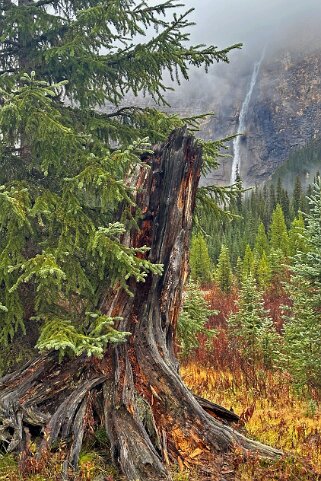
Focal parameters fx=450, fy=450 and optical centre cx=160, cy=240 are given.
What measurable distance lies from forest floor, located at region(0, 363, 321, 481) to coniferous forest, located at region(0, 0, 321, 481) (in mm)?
21

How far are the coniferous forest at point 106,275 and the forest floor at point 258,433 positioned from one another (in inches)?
0.8

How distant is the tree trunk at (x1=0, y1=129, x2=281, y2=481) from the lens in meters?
4.45

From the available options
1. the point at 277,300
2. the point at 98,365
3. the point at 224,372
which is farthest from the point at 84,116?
the point at 277,300

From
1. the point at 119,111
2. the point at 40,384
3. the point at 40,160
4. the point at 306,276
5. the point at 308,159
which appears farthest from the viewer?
the point at 308,159

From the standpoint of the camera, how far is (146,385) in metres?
4.98

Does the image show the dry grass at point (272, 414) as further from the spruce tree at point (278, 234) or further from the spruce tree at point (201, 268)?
the spruce tree at point (278, 234)

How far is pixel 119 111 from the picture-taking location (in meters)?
6.63

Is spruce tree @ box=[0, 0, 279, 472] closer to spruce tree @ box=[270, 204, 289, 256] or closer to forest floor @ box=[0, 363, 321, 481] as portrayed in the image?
forest floor @ box=[0, 363, 321, 481]

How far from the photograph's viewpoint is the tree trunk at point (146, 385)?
445 cm

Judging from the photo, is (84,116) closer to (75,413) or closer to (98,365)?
(98,365)

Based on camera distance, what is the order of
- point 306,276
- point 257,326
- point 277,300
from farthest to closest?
point 277,300 → point 257,326 → point 306,276

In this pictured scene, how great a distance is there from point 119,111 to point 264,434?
4.81 meters

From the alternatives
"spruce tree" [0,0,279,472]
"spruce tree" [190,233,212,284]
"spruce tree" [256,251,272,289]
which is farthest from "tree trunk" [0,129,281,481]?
"spruce tree" [190,233,212,284]

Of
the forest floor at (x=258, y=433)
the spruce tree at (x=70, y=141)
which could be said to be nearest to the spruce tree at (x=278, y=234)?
the forest floor at (x=258, y=433)
